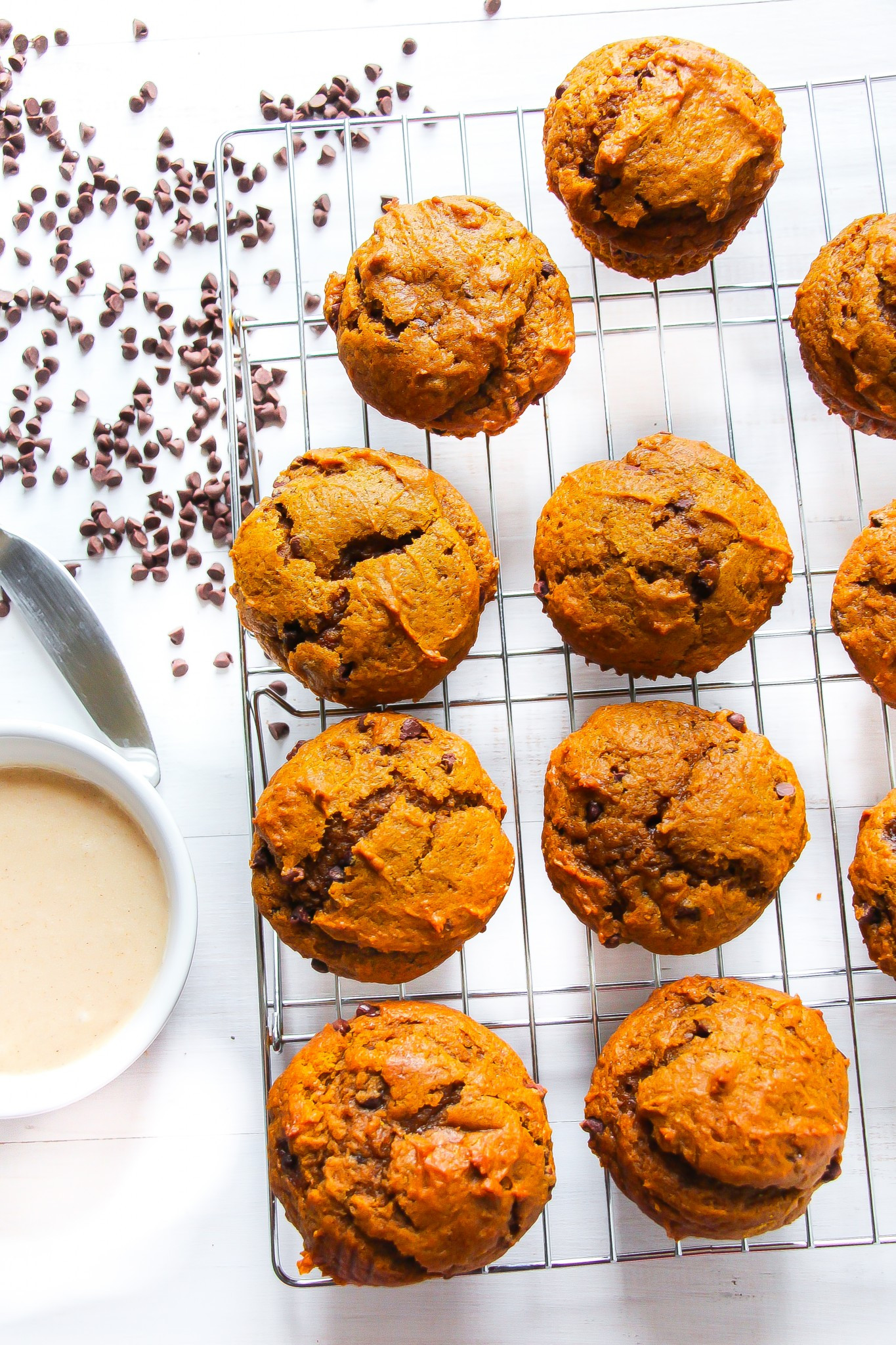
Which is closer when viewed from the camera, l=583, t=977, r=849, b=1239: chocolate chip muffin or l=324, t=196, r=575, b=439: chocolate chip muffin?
l=583, t=977, r=849, b=1239: chocolate chip muffin

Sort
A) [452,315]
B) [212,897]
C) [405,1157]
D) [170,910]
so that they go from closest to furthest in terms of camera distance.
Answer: [405,1157], [452,315], [170,910], [212,897]

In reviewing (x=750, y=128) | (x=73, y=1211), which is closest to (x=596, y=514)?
(x=750, y=128)

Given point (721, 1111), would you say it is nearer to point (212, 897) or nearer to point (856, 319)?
point (212, 897)

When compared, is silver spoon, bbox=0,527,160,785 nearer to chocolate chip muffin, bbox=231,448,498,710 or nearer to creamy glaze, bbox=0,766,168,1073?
creamy glaze, bbox=0,766,168,1073

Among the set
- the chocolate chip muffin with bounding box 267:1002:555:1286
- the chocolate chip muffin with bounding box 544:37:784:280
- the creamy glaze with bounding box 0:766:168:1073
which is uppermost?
the chocolate chip muffin with bounding box 544:37:784:280

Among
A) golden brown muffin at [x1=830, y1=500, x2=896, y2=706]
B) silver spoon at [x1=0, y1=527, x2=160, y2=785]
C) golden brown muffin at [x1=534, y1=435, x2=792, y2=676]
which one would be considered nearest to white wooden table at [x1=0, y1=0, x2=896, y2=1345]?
silver spoon at [x1=0, y1=527, x2=160, y2=785]

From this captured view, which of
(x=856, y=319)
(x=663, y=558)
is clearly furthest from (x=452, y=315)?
(x=856, y=319)

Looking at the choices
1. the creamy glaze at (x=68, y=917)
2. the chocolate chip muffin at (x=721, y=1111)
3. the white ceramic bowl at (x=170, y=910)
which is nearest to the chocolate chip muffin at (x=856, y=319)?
the chocolate chip muffin at (x=721, y=1111)
